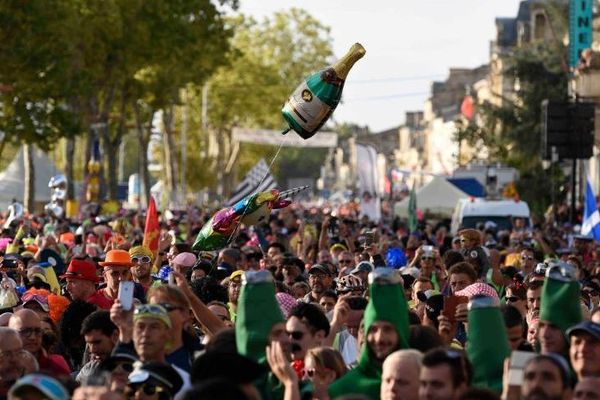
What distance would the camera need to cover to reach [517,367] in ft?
28.1

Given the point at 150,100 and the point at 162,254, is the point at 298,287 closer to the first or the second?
the point at 162,254

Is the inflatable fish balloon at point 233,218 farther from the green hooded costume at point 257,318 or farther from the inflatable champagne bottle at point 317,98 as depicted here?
the green hooded costume at point 257,318

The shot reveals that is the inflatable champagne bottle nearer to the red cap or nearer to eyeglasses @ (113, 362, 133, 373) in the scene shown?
the red cap

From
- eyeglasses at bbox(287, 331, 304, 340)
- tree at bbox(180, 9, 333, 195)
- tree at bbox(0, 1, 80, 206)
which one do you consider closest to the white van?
tree at bbox(0, 1, 80, 206)

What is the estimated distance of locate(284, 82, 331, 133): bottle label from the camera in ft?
49.7

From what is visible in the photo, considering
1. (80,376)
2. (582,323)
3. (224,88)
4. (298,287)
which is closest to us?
(582,323)

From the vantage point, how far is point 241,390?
732cm

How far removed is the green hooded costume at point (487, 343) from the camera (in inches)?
374

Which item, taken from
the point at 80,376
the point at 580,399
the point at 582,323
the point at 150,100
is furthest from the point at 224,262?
the point at 150,100

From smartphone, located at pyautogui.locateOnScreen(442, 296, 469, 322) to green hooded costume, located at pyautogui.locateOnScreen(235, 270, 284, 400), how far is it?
2632 mm

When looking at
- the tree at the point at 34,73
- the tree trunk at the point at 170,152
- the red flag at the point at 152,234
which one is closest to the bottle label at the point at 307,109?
the red flag at the point at 152,234

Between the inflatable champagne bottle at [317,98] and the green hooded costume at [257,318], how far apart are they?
5.26m

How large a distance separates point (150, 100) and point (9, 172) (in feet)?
20.1

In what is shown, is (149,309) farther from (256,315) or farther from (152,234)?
(152,234)
